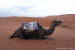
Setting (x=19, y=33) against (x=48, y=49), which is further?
(x=19, y=33)

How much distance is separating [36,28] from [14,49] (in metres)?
2.68

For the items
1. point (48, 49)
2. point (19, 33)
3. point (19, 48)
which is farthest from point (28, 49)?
point (19, 33)

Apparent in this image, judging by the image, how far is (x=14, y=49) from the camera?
5.68 metres

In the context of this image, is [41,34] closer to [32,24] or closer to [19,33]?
[32,24]

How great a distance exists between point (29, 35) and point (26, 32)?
0.29 metres

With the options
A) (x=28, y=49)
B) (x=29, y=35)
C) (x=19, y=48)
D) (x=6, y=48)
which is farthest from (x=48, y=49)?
(x=29, y=35)

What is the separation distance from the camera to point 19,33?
309 inches

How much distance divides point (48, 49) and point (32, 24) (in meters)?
2.57

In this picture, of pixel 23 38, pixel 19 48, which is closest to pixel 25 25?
pixel 23 38

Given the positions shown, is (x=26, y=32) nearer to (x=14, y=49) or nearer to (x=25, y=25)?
(x=25, y=25)

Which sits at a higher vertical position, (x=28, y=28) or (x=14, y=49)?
(x=28, y=28)

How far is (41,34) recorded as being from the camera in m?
8.13

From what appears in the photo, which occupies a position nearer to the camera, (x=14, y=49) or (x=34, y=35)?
(x=14, y=49)

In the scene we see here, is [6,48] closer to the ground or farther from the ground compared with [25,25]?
closer to the ground
